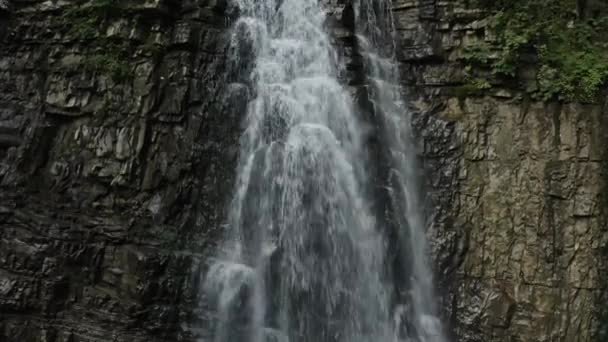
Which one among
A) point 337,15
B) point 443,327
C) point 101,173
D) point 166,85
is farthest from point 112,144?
point 443,327

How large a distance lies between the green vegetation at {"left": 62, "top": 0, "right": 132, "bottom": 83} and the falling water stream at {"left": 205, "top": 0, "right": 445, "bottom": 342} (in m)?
2.26

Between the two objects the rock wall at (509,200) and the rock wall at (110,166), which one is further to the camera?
the rock wall at (110,166)

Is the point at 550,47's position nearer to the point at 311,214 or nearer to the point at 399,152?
the point at 399,152

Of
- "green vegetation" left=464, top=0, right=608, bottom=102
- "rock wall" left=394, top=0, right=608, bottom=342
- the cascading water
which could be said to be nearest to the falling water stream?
the cascading water

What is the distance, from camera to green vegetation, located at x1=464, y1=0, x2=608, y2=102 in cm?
913

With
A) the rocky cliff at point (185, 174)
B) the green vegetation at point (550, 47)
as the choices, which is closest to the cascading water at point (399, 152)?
the rocky cliff at point (185, 174)

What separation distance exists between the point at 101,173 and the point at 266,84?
370 centimetres

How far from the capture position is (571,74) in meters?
9.13

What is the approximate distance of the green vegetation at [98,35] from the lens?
10.0 meters

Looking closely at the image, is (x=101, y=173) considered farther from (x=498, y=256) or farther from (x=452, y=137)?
(x=498, y=256)

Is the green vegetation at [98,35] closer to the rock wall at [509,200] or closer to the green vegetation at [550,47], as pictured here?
the rock wall at [509,200]

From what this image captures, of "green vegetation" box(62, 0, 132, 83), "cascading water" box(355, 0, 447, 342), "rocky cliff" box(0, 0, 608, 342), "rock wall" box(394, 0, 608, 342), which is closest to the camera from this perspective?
"rock wall" box(394, 0, 608, 342)

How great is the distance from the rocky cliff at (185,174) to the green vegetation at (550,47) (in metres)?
0.27

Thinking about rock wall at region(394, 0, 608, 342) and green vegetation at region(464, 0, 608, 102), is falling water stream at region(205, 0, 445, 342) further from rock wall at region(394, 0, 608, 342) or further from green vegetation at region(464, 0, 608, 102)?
green vegetation at region(464, 0, 608, 102)
